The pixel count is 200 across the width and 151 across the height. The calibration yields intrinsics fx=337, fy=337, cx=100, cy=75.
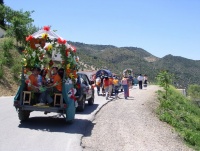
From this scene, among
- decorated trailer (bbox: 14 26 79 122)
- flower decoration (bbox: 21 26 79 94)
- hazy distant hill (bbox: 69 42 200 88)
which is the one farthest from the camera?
hazy distant hill (bbox: 69 42 200 88)

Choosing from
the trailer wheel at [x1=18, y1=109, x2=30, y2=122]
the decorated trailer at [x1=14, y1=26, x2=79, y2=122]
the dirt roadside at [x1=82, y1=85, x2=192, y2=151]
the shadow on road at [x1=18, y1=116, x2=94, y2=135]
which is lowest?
the dirt roadside at [x1=82, y1=85, x2=192, y2=151]

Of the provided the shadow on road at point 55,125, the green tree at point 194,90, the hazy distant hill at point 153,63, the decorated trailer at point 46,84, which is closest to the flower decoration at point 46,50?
the decorated trailer at point 46,84

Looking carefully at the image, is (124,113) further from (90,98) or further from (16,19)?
(16,19)

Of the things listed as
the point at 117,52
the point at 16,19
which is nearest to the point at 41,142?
the point at 16,19

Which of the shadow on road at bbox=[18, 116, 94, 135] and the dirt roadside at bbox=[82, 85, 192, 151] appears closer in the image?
the dirt roadside at bbox=[82, 85, 192, 151]

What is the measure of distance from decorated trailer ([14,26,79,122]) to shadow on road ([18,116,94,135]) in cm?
32

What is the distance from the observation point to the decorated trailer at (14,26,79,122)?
38.5ft

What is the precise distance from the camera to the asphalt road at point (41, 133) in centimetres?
867

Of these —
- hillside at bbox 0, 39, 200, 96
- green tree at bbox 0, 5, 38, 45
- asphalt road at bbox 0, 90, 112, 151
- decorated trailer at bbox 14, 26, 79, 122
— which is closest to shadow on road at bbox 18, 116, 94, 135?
asphalt road at bbox 0, 90, 112, 151

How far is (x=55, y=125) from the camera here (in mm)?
12055

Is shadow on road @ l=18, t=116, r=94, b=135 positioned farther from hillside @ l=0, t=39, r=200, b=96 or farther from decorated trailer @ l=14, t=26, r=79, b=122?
hillside @ l=0, t=39, r=200, b=96

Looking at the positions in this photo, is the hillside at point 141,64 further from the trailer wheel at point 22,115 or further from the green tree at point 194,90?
the trailer wheel at point 22,115

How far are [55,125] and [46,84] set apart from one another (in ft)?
5.04

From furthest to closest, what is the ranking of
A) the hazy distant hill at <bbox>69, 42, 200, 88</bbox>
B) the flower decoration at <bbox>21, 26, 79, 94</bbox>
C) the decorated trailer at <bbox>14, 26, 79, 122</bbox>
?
the hazy distant hill at <bbox>69, 42, 200, 88</bbox> < the flower decoration at <bbox>21, 26, 79, 94</bbox> < the decorated trailer at <bbox>14, 26, 79, 122</bbox>
